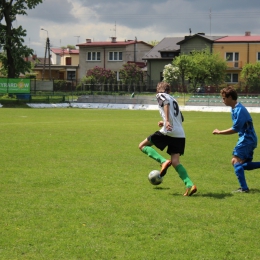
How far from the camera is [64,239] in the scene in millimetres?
6266

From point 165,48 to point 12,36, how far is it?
30576 mm

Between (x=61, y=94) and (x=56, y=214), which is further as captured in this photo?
(x=61, y=94)

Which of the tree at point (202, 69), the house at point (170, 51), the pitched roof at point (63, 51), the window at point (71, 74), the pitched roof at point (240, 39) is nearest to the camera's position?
the tree at point (202, 69)

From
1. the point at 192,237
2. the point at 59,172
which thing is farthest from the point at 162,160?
the point at 192,237

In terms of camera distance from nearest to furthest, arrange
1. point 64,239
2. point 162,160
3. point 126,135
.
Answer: point 64,239 < point 162,160 < point 126,135

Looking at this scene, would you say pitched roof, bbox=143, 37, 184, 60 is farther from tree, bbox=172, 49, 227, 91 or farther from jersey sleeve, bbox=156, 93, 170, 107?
jersey sleeve, bbox=156, 93, 170, 107

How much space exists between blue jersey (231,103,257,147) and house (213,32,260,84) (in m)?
67.6

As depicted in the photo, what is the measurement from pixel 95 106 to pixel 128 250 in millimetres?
46240

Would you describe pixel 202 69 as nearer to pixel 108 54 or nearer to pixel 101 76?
pixel 101 76

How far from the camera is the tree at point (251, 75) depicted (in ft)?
202

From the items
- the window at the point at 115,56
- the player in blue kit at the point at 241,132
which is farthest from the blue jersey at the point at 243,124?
the window at the point at 115,56

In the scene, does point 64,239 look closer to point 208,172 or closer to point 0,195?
point 0,195

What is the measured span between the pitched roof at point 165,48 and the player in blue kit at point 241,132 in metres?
71.1

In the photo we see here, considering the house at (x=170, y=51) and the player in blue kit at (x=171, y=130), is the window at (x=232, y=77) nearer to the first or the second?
the house at (x=170, y=51)
